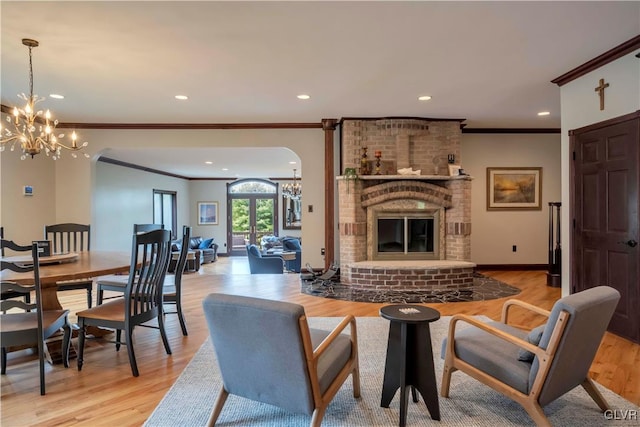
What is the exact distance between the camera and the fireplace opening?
585 cm

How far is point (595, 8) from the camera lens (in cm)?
264

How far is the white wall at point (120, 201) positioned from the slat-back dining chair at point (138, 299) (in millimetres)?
5264

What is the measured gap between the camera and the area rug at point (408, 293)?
482cm

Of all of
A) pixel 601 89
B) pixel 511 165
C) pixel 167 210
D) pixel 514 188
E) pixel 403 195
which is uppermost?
pixel 601 89

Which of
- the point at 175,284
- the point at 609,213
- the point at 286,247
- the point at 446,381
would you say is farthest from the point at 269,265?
the point at 446,381

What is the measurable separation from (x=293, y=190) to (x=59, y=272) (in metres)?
9.94

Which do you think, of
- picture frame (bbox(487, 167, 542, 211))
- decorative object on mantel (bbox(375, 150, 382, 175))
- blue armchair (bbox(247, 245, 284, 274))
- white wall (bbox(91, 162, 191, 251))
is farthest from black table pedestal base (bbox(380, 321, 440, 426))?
white wall (bbox(91, 162, 191, 251))

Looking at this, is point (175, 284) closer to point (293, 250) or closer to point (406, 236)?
point (406, 236)

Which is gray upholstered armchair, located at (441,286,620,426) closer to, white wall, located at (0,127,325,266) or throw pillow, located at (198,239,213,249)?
white wall, located at (0,127,325,266)

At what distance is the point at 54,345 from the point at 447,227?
16.4 feet

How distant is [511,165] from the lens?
6.80m

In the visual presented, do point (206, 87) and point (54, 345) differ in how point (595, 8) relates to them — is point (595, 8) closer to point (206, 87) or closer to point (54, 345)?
point (206, 87)

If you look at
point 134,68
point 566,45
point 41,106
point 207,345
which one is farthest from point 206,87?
point 566,45

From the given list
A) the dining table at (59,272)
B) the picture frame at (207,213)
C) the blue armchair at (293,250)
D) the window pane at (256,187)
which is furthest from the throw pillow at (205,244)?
the dining table at (59,272)
